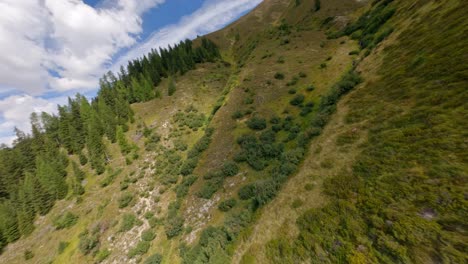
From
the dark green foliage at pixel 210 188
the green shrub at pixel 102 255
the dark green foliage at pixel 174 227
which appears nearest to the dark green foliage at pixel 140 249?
the dark green foliage at pixel 174 227

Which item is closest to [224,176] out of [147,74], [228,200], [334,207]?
[228,200]

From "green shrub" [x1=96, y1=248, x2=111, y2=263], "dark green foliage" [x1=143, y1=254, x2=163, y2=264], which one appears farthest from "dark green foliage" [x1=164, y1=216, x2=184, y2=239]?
"green shrub" [x1=96, y1=248, x2=111, y2=263]

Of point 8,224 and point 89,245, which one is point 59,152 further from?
point 89,245

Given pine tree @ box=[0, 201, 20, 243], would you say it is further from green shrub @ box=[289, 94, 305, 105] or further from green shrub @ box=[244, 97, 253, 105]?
green shrub @ box=[289, 94, 305, 105]

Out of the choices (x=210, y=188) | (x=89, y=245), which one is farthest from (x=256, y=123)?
(x=89, y=245)

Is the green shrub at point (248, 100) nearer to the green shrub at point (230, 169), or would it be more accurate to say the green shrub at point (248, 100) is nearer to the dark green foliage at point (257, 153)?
the dark green foliage at point (257, 153)

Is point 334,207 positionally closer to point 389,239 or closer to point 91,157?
point 389,239
